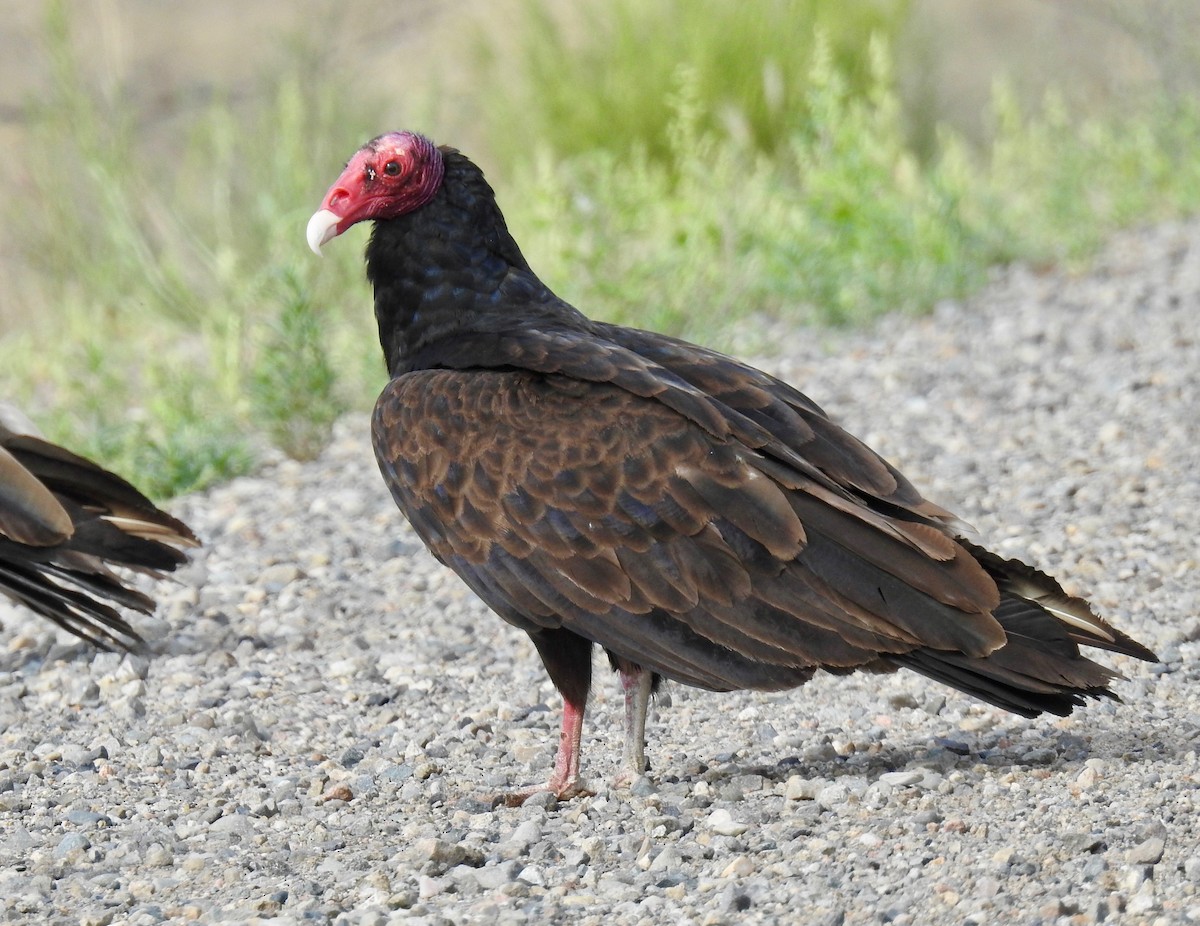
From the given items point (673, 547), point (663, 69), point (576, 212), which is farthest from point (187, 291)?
point (673, 547)

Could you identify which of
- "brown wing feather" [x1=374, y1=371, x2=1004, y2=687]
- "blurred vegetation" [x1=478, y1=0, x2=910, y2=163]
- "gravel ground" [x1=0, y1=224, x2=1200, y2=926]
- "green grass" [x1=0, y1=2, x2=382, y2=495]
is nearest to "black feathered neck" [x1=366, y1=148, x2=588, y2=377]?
"brown wing feather" [x1=374, y1=371, x2=1004, y2=687]

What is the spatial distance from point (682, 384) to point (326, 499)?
2565 mm

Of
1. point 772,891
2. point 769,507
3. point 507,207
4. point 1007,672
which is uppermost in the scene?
point 507,207

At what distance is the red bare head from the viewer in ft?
12.5

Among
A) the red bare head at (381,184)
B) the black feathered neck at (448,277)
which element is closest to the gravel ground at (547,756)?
the black feathered neck at (448,277)

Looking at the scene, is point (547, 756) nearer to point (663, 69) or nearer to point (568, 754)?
point (568, 754)

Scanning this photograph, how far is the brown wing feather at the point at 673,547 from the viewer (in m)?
3.22

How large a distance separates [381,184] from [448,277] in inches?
10.3

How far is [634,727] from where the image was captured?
3633mm

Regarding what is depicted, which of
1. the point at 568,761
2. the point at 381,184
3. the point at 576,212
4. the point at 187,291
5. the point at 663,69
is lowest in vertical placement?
the point at 568,761

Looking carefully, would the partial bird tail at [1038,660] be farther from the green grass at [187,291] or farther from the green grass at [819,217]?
the green grass at [819,217]

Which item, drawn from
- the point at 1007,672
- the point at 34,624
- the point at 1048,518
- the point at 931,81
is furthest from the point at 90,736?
the point at 931,81

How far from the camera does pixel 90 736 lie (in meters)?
4.02

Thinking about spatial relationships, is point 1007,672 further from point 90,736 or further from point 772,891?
point 90,736
